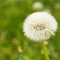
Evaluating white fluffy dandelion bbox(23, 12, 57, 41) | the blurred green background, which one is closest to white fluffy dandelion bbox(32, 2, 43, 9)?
the blurred green background

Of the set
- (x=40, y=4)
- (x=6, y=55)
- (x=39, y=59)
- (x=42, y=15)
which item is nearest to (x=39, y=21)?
(x=42, y=15)

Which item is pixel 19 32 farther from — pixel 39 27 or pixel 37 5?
pixel 39 27

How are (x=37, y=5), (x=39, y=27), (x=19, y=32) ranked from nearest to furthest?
(x=39, y=27) < (x=19, y=32) < (x=37, y=5)

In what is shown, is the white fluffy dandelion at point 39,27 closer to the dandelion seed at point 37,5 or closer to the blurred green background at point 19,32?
the blurred green background at point 19,32

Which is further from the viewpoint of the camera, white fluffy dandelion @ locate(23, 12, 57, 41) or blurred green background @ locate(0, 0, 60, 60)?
blurred green background @ locate(0, 0, 60, 60)

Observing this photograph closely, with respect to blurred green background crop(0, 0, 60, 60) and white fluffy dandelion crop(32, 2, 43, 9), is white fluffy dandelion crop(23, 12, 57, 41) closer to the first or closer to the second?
blurred green background crop(0, 0, 60, 60)

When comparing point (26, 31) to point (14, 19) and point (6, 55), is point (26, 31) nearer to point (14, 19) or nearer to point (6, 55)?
point (6, 55)

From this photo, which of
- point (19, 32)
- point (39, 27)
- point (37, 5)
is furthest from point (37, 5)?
point (39, 27)
